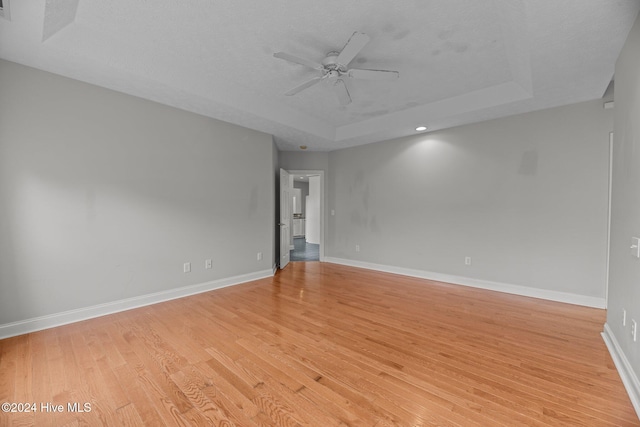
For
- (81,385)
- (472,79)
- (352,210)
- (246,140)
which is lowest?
(81,385)

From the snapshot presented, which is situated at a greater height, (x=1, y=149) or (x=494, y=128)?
(x=494, y=128)

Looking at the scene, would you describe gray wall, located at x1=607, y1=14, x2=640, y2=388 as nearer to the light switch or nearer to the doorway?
the light switch

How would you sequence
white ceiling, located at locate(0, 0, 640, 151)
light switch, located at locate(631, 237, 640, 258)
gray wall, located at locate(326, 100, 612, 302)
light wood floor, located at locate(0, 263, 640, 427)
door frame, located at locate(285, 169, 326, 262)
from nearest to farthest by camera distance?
light wood floor, located at locate(0, 263, 640, 427), light switch, located at locate(631, 237, 640, 258), white ceiling, located at locate(0, 0, 640, 151), gray wall, located at locate(326, 100, 612, 302), door frame, located at locate(285, 169, 326, 262)

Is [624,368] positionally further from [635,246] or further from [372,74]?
[372,74]

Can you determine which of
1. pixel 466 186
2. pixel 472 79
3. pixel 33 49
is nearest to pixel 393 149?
pixel 466 186

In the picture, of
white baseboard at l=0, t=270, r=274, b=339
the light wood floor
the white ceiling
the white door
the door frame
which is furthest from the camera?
the door frame

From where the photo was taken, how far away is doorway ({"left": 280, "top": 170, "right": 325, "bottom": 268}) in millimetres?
6156

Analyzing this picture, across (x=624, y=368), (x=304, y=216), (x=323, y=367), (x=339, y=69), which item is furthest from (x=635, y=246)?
(x=304, y=216)

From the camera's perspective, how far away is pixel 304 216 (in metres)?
11.0

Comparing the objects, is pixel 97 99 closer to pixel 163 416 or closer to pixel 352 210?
pixel 163 416

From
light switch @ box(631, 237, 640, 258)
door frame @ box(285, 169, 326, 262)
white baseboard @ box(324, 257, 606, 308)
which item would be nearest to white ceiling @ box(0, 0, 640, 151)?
light switch @ box(631, 237, 640, 258)

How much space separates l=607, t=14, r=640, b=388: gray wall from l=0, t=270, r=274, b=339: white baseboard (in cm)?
424

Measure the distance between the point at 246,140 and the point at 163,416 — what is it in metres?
3.76

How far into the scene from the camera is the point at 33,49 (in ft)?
7.60
